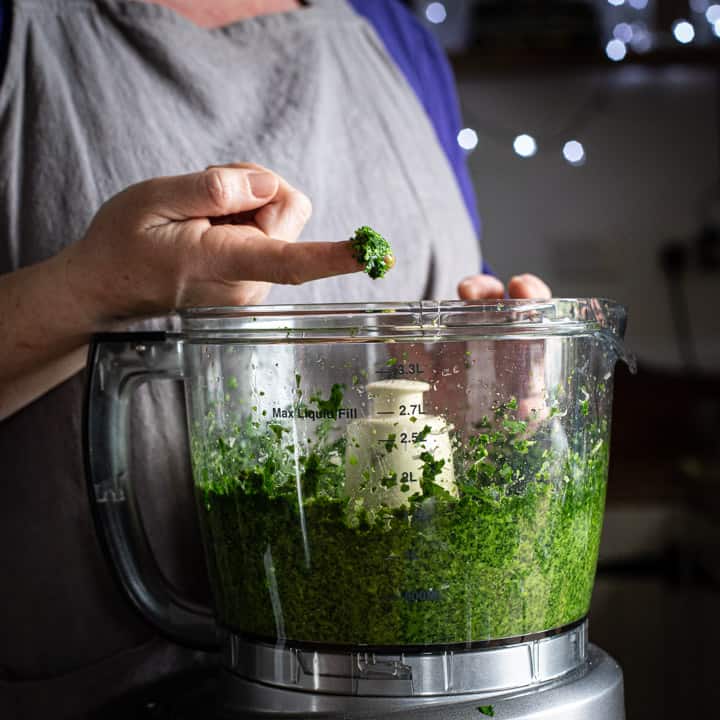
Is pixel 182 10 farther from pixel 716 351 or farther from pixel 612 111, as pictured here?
pixel 716 351

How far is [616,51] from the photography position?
2.12 m

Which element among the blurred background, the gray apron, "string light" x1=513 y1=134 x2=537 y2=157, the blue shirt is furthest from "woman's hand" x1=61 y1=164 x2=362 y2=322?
"string light" x1=513 y1=134 x2=537 y2=157

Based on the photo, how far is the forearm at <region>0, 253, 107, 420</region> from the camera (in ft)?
1.77

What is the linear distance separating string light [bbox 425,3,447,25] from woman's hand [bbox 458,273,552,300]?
167 cm

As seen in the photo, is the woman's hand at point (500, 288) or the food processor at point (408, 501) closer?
the food processor at point (408, 501)

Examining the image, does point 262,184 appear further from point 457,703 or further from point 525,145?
point 525,145

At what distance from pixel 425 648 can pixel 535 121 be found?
6.54 ft

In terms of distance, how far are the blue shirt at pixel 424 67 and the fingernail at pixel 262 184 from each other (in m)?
0.41

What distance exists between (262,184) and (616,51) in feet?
5.97

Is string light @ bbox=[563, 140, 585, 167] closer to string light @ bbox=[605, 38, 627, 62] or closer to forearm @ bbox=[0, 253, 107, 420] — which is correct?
string light @ bbox=[605, 38, 627, 62]

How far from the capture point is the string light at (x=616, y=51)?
2.11m

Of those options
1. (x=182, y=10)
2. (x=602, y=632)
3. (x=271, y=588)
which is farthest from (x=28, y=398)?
(x=602, y=632)

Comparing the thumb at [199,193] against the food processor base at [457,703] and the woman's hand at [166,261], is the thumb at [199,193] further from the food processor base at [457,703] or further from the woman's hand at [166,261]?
the food processor base at [457,703]

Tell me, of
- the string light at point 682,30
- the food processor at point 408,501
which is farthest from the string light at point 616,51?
the food processor at point 408,501
